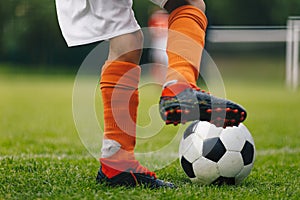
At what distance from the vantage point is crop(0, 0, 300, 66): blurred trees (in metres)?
12.2

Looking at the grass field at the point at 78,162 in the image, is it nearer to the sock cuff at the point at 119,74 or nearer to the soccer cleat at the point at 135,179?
the soccer cleat at the point at 135,179

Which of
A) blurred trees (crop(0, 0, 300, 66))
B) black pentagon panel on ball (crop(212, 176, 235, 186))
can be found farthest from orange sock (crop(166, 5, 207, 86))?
blurred trees (crop(0, 0, 300, 66))

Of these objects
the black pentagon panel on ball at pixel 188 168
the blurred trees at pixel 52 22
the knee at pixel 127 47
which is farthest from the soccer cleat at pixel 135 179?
the blurred trees at pixel 52 22

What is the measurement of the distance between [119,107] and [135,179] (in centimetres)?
30

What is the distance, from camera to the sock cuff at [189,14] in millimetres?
2312

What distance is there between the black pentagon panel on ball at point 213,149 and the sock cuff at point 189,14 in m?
0.57

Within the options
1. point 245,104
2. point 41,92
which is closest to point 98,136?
point 245,104

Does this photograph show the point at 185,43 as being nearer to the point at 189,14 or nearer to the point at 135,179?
the point at 189,14

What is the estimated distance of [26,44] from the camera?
54.5 feet

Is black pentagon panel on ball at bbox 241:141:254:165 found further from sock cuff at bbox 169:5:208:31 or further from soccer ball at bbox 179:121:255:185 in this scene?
sock cuff at bbox 169:5:208:31

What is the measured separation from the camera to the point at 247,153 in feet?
8.81

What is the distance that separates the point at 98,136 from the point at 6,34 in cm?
1033

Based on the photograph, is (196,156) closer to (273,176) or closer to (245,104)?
(273,176)

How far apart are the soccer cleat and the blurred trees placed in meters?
8.07
